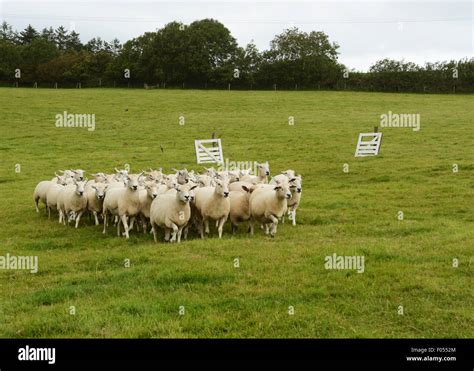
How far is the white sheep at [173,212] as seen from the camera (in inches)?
557

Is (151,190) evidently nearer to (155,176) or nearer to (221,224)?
(221,224)

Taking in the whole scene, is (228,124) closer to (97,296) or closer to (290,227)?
(290,227)

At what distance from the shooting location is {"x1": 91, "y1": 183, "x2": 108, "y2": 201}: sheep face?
1658 centimetres

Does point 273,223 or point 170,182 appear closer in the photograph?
point 273,223

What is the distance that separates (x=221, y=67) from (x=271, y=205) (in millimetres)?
63581

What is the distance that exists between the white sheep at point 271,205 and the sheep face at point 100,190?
4.54 metres

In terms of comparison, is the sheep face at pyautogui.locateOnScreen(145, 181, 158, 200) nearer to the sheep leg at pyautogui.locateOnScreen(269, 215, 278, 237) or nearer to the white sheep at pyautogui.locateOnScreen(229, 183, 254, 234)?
the white sheep at pyautogui.locateOnScreen(229, 183, 254, 234)

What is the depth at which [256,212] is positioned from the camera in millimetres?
14883

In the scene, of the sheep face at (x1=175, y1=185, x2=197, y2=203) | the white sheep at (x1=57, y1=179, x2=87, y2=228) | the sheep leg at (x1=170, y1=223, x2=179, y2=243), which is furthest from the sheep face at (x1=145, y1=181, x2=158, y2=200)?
the white sheep at (x1=57, y1=179, x2=87, y2=228)

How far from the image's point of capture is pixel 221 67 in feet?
250

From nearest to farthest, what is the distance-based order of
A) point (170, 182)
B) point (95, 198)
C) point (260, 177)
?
point (95, 198) → point (170, 182) → point (260, 177)

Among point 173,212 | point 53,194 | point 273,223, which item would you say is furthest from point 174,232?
point 53,194

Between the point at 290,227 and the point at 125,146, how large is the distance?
73.5ft
